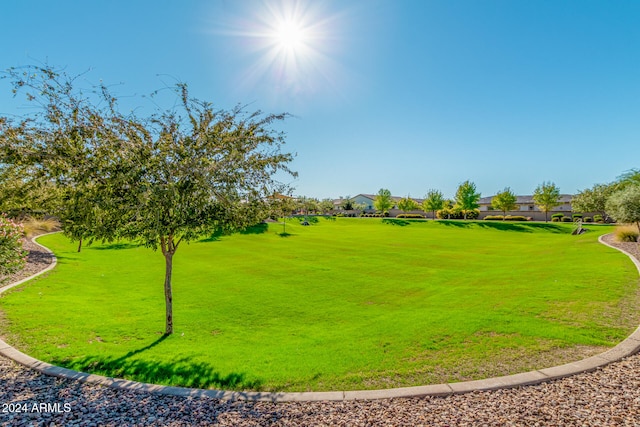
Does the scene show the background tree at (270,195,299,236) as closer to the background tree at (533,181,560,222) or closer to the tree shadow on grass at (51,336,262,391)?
the tree shadow on grass at (51,336,262,391)

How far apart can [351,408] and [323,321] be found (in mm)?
5425

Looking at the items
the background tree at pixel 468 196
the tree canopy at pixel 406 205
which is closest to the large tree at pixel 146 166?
the background tree at pixel 468 196

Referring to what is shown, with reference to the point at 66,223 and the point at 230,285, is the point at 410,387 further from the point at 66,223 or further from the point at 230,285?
the point at 230,285

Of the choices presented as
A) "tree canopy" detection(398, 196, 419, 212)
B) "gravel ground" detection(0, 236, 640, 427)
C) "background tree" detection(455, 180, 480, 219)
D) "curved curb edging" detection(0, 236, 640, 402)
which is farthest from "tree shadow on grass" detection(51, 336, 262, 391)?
"tree canopy" detection(398, 196, 419, 212)

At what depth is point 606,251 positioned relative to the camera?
2019 centimetres

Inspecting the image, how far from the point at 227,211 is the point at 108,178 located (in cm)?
258

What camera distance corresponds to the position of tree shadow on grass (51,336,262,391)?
5820 millimetres

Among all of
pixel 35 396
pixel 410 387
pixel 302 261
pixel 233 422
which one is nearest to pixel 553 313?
pixel 410 387

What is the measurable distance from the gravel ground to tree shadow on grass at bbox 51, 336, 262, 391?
2.13ft

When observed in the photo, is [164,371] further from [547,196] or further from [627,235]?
[547,196]

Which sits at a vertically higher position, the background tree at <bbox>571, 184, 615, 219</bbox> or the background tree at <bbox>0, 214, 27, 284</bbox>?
the background tree at <bbox>571, 184, 615, 219</bbox>

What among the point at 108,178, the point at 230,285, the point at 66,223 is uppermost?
the point at 108,178

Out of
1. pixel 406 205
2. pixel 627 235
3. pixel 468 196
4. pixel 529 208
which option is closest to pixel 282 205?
pixel 627 235

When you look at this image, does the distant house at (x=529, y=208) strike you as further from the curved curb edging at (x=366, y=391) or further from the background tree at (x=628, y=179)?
the curved curb edging at (x=366, y=391)
